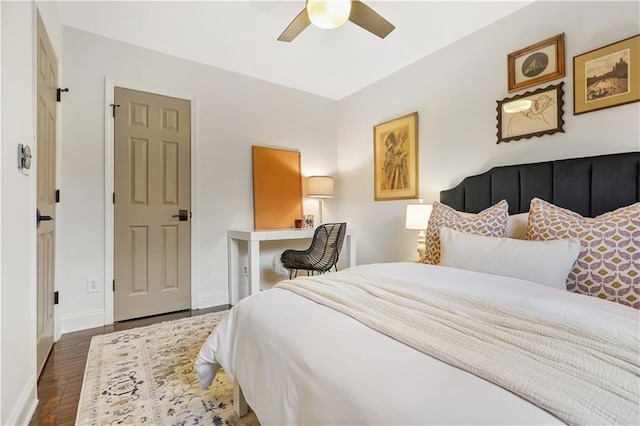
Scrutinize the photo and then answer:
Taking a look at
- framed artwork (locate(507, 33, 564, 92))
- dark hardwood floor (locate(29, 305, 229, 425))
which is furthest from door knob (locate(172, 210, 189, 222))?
framed artwork (locate(507, 33, 564, 92))

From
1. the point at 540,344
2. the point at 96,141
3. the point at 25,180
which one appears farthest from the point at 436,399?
the point at 96,141

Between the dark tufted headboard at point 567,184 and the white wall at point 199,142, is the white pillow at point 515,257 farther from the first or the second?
the white wall at point 199,142

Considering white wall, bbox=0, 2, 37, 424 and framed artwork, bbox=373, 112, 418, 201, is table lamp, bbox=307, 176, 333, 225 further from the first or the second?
white wall, bbox=0, 2, 37, 424

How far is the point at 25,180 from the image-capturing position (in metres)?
1.48

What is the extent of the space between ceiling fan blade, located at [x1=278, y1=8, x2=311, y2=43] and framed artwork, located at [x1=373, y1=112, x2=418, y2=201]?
5.01ft

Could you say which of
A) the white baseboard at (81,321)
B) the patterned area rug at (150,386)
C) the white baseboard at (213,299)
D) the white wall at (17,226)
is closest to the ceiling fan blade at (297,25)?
the white wall at (17,226)

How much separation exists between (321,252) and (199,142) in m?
1.72

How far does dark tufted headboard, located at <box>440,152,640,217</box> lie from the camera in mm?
1783

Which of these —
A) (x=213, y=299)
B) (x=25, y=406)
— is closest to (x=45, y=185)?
(x=25, y=406)

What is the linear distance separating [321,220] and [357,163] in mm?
909

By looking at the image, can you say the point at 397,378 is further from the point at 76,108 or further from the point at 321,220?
the point at 321,220

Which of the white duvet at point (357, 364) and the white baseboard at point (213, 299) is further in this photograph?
the white baseboard at point (213, 299)

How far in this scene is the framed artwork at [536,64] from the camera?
2.18 metres

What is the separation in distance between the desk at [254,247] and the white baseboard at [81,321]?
3.81 ft
